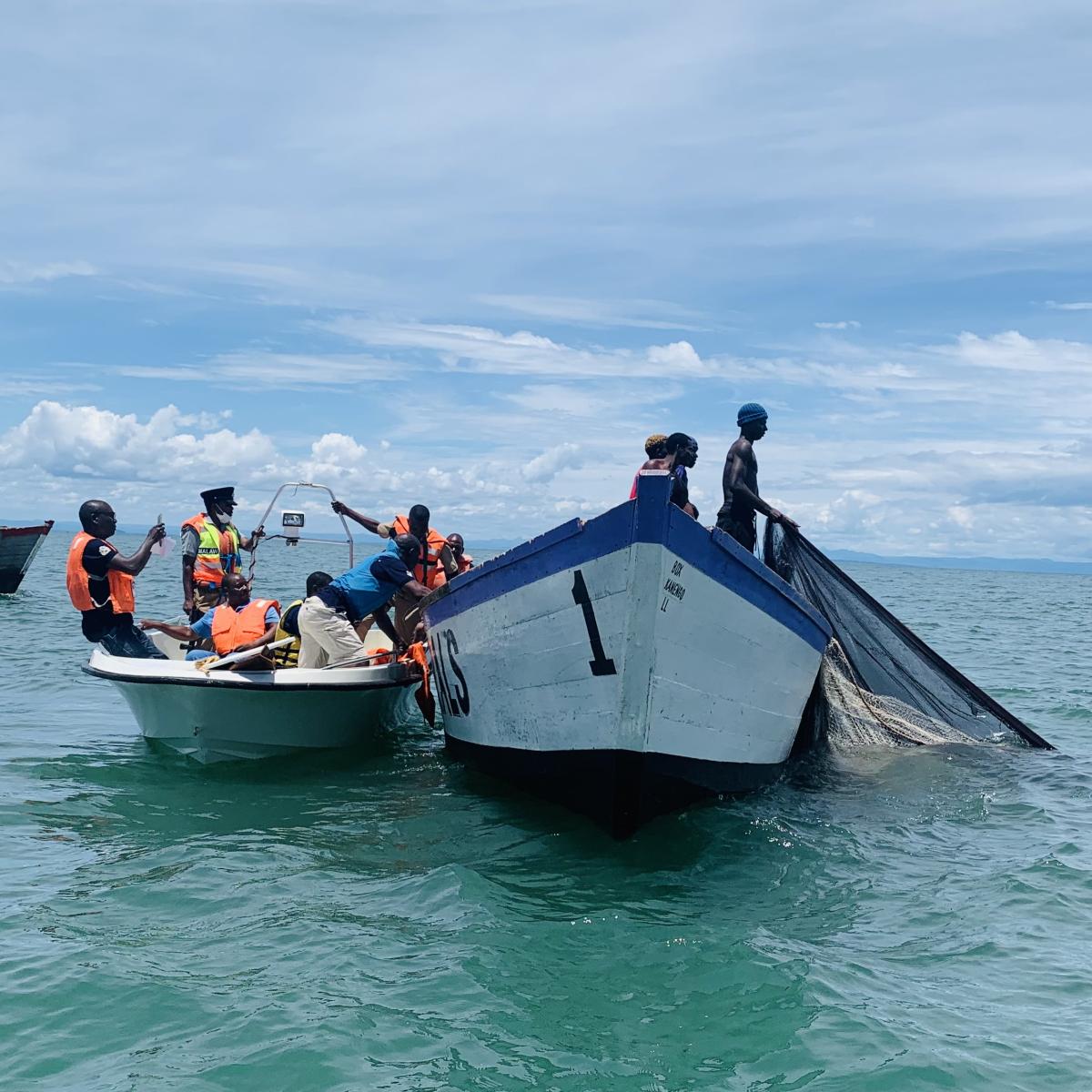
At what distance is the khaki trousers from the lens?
976 centimetres

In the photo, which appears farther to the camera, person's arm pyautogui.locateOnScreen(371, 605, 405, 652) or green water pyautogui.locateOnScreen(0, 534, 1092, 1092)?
person's arm pyautogui.locateOnScreen(371, 605, 405, 652)

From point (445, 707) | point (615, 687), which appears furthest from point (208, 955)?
point (445, 707)

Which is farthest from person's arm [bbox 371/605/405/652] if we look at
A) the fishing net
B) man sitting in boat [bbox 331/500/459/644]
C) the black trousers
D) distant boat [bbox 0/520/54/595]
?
distant boat [bbox 0/520/54/595]

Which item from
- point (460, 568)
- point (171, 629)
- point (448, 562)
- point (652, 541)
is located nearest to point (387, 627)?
point (448, 562)

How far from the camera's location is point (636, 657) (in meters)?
6.68

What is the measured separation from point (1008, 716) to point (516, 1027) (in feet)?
22.3

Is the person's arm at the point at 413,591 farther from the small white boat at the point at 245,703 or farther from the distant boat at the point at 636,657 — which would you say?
the distant boat at the point at 636,657

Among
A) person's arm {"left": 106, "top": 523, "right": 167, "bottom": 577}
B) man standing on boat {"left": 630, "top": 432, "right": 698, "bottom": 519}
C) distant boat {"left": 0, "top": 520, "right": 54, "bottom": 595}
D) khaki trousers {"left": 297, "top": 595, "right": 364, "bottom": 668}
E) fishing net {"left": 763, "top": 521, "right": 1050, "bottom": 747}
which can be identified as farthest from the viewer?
distant boat {"left": 0, "top": 520, "right": 54, "bottom": 595}

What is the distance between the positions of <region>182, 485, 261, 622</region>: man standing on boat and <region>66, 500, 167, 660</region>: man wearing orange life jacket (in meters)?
1.86

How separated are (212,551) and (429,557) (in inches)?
99.4

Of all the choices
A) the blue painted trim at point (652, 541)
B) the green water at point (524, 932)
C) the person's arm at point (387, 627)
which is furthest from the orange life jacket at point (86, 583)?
the blue painted trim at point (652, 541)

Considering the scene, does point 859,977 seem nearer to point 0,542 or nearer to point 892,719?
point 892,719

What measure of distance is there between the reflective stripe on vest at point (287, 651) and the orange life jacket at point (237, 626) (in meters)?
0.46

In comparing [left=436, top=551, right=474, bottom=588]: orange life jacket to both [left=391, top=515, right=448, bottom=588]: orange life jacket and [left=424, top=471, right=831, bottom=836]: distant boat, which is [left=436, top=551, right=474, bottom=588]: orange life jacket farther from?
[left=424, top=471, right=831, bottom=836]: distant boat
